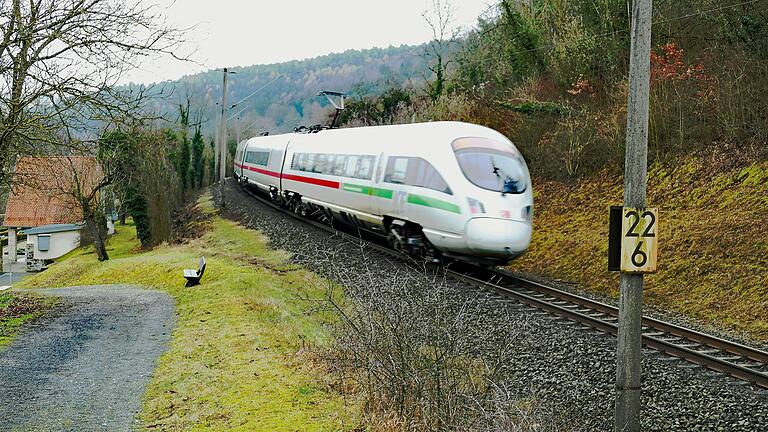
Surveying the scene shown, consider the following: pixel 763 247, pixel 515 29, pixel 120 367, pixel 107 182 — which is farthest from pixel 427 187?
pixel 107 182

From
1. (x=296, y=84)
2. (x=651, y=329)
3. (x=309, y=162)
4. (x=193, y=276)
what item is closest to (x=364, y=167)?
(x=193, y=276)

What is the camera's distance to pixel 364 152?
1945cm

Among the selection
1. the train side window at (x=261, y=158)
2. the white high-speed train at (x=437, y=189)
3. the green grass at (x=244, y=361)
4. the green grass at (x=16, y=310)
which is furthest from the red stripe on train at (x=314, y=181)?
the green grass at (x=16, y=310)

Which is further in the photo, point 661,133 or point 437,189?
point 661,133

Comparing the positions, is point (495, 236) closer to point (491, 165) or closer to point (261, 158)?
point (491, 165)

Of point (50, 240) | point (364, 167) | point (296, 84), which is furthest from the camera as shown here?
point (296, 84)

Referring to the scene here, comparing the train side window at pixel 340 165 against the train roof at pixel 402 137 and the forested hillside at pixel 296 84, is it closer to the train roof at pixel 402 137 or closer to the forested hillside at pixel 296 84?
the train roof at pixel 402 137

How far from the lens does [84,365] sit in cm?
997

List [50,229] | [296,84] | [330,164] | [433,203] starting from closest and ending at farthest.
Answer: [433,203], [330,164], [50,229], [296,84]

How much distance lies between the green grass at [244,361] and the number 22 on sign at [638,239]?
3.04m

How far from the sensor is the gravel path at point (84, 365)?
7.88 metres

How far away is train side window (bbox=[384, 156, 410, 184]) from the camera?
54.9 feet

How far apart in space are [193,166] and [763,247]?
5960cm

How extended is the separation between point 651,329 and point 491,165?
15.9 ft
